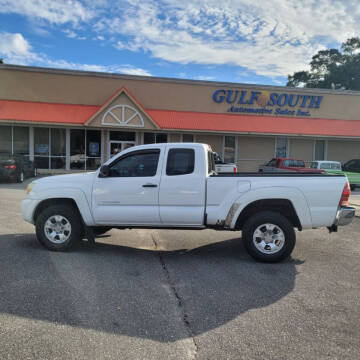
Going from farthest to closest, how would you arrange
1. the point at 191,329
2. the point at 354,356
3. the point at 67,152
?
the point at 67,152, the point at 191,329, the point at 354,356

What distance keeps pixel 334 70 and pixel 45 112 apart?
5026 cm

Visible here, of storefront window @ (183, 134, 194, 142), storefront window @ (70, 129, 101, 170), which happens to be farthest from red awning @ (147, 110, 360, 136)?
storefront window @ (70, 129, 101, 170)

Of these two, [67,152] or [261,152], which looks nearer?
[67,152]

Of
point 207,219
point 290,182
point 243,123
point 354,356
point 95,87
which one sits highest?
point 95,87

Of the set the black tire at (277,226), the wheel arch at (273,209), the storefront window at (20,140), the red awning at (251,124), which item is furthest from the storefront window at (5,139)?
the black tire at (277,226)

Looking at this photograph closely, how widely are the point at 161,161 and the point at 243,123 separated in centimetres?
1820

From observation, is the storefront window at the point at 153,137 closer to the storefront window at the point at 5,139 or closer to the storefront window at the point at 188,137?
the storefront window at the point at 188,137

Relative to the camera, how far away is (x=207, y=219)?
18.4 feet

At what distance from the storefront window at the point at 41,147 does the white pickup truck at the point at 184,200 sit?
54.3 feet

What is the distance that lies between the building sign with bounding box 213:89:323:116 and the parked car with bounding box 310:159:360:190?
5.42 m

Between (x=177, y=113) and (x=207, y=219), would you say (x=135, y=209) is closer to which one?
(x=207, y=219)

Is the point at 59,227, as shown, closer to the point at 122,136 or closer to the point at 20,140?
the point at 122,136

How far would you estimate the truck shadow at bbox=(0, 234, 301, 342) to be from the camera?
3.57 metres

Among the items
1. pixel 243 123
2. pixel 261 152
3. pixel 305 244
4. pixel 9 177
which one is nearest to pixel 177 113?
pixel 243 123
